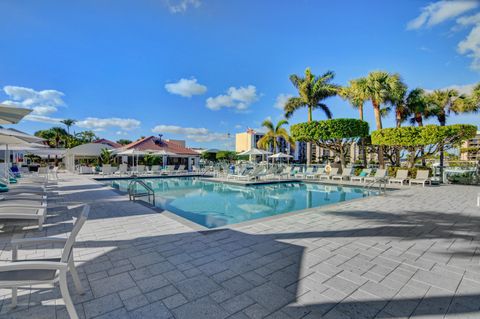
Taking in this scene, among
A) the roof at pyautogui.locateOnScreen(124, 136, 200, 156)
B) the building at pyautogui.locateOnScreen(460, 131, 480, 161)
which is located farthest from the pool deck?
the roof at pyautogui.locateOnScreen(124, 136, 200, 156)

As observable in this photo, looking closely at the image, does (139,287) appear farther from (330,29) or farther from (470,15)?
(470,15)

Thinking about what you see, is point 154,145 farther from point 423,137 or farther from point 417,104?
point 417,104

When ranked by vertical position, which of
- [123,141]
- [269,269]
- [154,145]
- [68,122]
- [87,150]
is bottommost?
[269,269]

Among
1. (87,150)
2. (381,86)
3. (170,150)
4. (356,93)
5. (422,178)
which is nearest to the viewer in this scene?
(422,178)

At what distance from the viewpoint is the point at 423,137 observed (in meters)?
14.5

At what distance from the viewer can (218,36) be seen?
16.6 metres

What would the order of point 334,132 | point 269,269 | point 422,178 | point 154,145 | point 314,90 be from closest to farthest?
point 269,269 < point 422,178 < point 334,132 < point 314,90 < point 154,145

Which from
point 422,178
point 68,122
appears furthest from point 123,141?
point 422,178

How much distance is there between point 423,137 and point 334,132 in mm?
5275

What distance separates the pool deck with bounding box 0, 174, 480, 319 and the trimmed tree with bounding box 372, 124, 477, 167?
428 inches

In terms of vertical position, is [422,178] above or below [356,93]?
below

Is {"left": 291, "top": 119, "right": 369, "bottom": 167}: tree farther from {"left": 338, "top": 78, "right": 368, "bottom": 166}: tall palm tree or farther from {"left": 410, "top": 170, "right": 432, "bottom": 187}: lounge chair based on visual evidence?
{"left": 410, "top": 170, "right": 432, "bottom": 187}: lounge chair

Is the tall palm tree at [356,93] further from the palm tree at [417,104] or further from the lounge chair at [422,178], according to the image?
the lounge chair at [422,178]

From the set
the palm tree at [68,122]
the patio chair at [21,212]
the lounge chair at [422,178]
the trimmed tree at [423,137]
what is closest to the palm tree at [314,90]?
the trimmed tree at [423,137]
